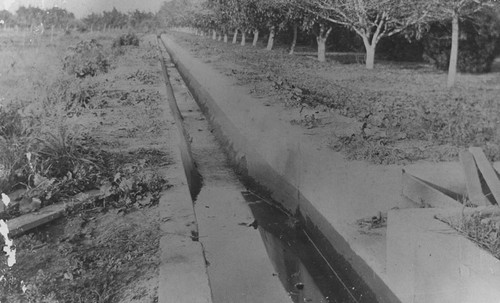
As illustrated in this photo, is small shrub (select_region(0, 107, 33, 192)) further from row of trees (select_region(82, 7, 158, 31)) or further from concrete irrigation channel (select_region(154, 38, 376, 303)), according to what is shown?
row of trees (select_region(82, 7, 158, 31))

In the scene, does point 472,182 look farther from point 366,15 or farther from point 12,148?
point 366,15

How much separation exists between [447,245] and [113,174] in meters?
4.12

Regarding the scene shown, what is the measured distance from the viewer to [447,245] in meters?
3.51

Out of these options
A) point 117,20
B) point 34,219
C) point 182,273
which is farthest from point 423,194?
point 117,20

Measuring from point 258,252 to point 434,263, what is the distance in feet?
9.78

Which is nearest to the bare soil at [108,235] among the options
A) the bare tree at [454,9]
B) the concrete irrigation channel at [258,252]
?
the concrete irrigation channel at [258,252]

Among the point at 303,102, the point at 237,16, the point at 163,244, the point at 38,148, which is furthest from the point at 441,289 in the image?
the point at 237,16

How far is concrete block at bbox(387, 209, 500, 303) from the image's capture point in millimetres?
3217

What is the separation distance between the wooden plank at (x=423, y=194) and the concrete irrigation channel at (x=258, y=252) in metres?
0.97

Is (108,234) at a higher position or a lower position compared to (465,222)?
lower

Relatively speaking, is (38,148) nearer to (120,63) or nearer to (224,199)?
(224,199)

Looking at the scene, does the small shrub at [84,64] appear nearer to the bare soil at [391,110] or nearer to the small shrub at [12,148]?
the bare soil at [391,110]

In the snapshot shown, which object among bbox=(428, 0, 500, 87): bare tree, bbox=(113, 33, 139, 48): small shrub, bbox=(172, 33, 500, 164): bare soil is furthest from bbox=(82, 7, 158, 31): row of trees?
bbox=(428, 0, 500, 87): bare tree

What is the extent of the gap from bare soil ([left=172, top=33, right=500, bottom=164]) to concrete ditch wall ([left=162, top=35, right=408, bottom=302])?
0.47 meters
